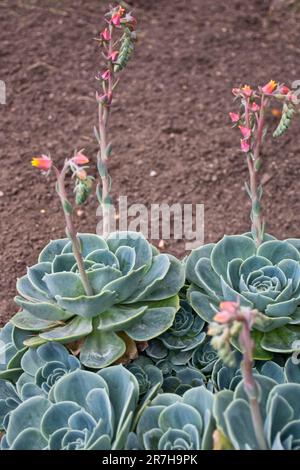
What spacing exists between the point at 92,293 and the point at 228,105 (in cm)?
165

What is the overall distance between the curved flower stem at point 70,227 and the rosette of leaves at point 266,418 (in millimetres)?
382

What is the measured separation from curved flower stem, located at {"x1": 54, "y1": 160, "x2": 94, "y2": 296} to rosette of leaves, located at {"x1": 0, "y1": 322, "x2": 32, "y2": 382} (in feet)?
0.71

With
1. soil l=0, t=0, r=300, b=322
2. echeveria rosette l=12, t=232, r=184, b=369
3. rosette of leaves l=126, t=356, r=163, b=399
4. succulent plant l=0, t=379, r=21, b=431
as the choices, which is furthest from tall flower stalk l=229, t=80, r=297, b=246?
soil l=0, t=0, r=300, b=322

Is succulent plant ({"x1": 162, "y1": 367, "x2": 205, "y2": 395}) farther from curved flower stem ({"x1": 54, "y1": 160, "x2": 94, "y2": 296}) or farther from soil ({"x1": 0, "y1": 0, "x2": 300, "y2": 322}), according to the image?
soil ({"x1": 0, "y1": 0, "x2": 300, "y2": 322})

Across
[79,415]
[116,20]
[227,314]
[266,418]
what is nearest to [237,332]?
[227,314]

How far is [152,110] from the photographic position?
9.74 ft

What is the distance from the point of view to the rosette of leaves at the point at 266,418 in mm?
1274

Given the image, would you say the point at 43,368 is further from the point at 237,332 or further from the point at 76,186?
the point at 237,332

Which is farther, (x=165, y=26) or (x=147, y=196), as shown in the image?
(x=165, y=26)

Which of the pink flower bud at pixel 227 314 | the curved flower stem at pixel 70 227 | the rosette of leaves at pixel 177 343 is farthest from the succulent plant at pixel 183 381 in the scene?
the pink flower bud at pixel 227 314

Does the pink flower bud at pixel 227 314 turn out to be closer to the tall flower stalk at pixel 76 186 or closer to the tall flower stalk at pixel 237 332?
the tall flower stalk at pixel 237 332
